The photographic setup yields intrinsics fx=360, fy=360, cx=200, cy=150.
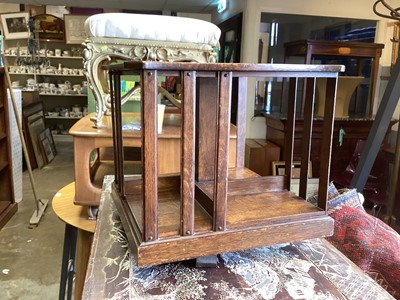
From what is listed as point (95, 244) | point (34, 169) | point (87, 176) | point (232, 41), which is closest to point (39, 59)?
point (34, 169)

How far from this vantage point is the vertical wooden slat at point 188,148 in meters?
0.57

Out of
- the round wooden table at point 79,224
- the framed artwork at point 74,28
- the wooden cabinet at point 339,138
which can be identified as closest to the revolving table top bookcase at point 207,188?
the round wooden table at point 79,224

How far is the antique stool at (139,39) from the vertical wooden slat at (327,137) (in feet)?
2.46

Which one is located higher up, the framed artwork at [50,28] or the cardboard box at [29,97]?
the framed artwork at [50,28]

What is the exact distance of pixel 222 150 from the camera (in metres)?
→ 0.60

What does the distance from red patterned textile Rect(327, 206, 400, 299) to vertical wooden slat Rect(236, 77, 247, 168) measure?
33 centimetres

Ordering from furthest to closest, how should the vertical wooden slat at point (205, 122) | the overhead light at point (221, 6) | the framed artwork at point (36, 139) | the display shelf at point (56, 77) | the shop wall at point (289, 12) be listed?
the display shelf at point (56, 77) → the framed artwork at point (36, 139) → the overhead light at point (221, 6) → the shop wall at point (289, 12) → the vertical wooden slat at point (205, 122)

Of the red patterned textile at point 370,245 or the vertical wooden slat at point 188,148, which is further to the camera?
the red patterned textile at point 370,245

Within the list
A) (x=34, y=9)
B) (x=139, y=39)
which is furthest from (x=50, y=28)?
(x=139, y=39)

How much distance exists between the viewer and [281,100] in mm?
3777

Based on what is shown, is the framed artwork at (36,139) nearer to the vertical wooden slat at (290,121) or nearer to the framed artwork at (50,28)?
the framed artwork at (50,28)

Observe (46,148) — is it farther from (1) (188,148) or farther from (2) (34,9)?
(1) (188,148)

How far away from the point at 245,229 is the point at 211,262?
0.09 metres

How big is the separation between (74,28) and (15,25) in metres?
1.02
